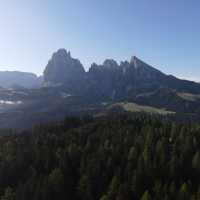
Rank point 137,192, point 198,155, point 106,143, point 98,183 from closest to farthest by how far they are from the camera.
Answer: point 137,192 < point 98,183 < point 198,155 < point 106,143

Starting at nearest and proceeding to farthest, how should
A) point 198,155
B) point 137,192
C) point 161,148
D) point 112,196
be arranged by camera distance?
point 112,196
point 137,192
point 198,155
point 161,148

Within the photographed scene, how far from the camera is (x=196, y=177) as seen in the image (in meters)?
143

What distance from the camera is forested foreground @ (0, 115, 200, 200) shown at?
125188mm

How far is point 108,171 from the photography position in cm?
15188

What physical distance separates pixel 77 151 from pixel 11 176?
34289 millimetres

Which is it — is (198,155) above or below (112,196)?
above

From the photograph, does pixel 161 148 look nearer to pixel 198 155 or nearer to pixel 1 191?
pixel 198 155

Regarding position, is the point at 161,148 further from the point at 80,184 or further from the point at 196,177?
the point at 80,184

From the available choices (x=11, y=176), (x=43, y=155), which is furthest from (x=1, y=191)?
(x=43, y=155)

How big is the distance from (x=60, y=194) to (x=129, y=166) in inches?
1321

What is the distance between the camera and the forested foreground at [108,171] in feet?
411

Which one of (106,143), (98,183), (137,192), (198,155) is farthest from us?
(106,143)

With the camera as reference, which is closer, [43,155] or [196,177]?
[196,177]

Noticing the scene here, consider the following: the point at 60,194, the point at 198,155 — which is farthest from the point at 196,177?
the point at 60,194
